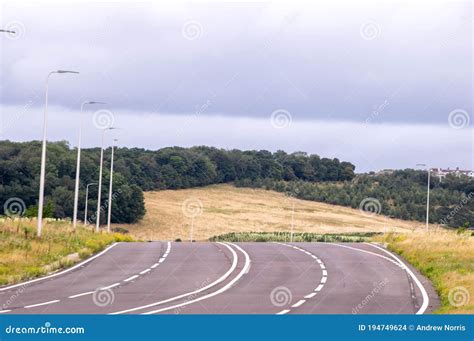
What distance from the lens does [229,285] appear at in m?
29.9

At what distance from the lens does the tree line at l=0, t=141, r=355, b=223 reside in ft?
366

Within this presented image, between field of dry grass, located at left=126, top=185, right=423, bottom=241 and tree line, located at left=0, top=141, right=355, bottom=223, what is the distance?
2344 millimetres

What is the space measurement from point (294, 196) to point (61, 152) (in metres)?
40.1

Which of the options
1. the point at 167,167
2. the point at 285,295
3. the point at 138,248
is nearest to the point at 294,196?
the point at 167,167

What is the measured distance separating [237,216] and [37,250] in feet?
324

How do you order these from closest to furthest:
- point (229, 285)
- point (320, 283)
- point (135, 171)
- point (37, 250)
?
point (229, 285) < point (320, 283) < point (37, 250) < point (135, 171)

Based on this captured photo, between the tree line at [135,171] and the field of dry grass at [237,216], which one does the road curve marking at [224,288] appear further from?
the field of dry grass at [237,216]

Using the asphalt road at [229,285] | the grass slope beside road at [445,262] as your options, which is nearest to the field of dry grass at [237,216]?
the grass slope beside road at [445,262]

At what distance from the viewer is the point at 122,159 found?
141250 millimetres

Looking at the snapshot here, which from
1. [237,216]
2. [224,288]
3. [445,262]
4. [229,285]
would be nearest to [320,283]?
[229,285]

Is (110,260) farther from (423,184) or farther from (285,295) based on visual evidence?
(423,184)

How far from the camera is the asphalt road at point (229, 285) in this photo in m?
24.2

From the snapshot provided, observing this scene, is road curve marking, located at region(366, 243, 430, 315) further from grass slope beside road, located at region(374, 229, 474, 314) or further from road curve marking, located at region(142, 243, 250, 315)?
road curve marking, located at region(142, 243, 250, 315)

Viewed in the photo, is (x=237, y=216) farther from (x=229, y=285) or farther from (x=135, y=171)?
(x=229, y=285)
